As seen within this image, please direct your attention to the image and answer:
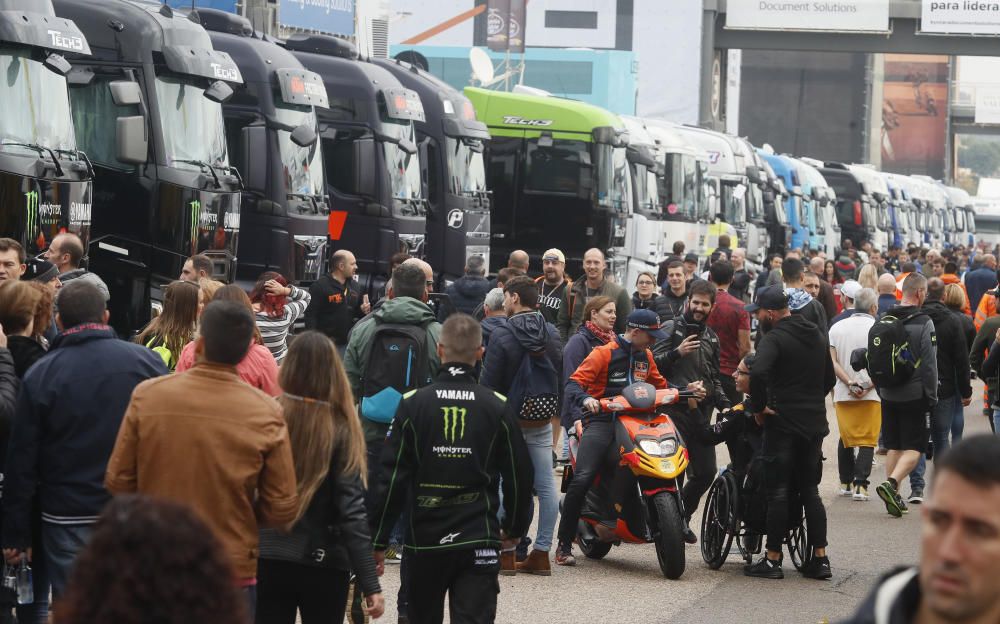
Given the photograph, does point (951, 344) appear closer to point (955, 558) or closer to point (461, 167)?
point (955, 558)

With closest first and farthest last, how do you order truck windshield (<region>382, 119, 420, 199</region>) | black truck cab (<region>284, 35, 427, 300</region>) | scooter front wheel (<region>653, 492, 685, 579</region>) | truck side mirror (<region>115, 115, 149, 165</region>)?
scooter front wheel (<region>653, 492, 685, 579</region>) → truck side mirror (<region>115, 115, 149, 165</region>) → black truck cab (<region>284, 35, 427, 300</region>) → truck windshield (<region>382, 119, 420, 199</region>)

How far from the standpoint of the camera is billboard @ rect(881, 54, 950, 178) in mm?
122562

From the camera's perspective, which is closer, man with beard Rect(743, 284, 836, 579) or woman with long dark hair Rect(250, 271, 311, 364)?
man with beard Rect(743, 284, 836, 579)

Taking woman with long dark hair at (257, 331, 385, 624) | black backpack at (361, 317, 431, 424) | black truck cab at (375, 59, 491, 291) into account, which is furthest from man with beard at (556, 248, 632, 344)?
black truck cab at (375, 59, 491, 291)

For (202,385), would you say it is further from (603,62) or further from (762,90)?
(762,90)

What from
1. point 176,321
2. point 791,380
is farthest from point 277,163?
point 176,321

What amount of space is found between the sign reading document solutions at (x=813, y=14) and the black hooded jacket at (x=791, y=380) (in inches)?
1491

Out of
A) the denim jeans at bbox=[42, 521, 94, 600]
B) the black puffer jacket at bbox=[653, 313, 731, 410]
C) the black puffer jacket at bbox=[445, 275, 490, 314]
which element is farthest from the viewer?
the black puffer jacket at bbox=[445, 275, 490, 314]

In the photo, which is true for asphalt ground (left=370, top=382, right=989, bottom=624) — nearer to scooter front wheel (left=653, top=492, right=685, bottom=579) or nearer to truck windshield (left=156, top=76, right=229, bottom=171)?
scooter front wheel (left=653, top=492, right=685, bottom=579)

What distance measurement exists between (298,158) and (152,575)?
1774 cm

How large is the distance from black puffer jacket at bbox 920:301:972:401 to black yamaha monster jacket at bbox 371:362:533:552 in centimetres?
782

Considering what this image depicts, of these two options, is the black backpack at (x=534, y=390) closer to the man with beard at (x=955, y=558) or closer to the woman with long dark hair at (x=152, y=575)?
the man with beard at (x=955, y=558)

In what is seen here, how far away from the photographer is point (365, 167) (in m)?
22.4

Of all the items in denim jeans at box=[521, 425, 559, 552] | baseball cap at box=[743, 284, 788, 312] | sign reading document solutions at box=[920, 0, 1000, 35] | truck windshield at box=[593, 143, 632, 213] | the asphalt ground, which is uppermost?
sign reading document solutions at box=[920, 0, 1000, 35]
